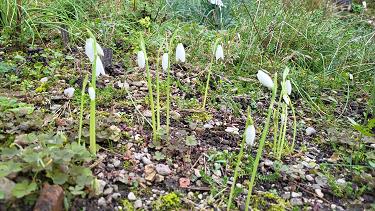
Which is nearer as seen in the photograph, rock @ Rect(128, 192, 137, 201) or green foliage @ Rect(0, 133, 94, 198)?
green foliage @ Rect(0, 133, 94, 198)

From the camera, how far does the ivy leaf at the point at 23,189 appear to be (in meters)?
1.28

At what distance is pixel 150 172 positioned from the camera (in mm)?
1729

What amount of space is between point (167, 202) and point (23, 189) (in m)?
0.54

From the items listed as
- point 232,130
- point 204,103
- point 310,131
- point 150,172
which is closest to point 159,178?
point 150,172

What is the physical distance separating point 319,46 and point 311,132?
125cm

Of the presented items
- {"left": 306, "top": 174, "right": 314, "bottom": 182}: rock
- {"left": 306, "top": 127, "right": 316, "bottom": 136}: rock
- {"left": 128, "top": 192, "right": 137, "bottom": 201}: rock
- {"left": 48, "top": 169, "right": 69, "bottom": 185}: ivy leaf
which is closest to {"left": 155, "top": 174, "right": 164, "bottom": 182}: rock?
{"left": 128, "top": 192, "right": 137, "bottom": 201}: rock

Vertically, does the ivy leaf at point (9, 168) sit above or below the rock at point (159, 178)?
above

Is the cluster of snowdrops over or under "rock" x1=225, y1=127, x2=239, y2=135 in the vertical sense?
over

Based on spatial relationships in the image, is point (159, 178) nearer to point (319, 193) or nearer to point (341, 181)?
point (319, 193)

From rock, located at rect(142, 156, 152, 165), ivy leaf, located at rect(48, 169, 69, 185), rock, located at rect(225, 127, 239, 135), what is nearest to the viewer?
ivy leaf, located at rect(48, 169, 69, 185)

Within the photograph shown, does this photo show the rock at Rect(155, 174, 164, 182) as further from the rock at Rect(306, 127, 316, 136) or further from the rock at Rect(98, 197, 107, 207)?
the rock at Rect(306, 127, 316, 136)

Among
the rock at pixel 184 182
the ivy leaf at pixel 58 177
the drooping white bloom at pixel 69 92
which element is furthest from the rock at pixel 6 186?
the drooping white bloom at pixel 69 92

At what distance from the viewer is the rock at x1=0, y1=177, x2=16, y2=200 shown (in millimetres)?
1292

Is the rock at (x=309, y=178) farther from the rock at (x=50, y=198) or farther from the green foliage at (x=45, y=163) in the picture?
the rock at (x=50, y=198)
